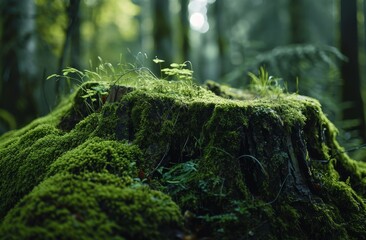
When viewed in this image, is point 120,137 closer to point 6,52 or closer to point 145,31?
point 6,52

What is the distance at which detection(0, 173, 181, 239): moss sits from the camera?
6.63 ft

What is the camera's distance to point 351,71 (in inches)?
270

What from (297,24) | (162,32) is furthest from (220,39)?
(162,32)

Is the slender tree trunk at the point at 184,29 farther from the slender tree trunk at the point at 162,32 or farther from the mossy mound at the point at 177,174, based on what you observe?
the mossy mound at the point at 177,174

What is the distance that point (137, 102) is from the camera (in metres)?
3.11

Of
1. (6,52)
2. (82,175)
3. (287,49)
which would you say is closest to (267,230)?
(82,175)

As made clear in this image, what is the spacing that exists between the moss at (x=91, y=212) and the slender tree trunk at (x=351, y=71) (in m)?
5.63

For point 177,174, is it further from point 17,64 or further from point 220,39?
point 220,39

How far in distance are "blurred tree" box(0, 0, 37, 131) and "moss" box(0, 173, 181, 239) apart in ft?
18.3

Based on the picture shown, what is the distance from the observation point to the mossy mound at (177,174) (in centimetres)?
222

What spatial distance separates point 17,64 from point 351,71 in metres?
7.50

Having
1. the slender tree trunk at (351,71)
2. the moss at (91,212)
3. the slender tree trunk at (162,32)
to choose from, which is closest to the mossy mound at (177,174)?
the moss at (91,212)

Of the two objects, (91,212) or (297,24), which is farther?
(297,24)

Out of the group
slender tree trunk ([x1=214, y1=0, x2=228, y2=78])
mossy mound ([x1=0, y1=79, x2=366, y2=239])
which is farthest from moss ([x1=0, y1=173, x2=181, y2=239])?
slender tree trunk ([x1=214, y1=0, x2=228, y2=78])
